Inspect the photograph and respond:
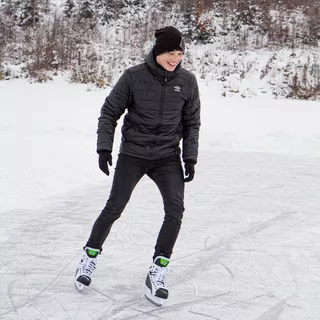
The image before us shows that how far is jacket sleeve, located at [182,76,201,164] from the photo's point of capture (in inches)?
116

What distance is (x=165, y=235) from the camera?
113 inches

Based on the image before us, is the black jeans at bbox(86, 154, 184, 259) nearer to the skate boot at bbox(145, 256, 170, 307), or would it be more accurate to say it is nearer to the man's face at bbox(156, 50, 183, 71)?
the skate boot at bbox(145, 256, 170, 307)

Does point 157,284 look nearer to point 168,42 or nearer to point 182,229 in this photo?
point 168,42

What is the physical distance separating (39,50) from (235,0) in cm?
642

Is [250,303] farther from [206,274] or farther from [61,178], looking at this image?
[61,178]

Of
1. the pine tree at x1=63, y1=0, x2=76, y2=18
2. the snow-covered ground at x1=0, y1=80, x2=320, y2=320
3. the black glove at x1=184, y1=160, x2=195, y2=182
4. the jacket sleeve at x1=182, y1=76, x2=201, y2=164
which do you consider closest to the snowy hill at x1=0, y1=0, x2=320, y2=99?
the pine tree at x1=63, y1=0, x2=76, y2=18

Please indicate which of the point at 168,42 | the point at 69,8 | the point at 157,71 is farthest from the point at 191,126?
the point at 69,8

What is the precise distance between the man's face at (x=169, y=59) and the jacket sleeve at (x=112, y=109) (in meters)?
0.20

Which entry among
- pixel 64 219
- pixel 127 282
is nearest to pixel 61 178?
pixel 64 219

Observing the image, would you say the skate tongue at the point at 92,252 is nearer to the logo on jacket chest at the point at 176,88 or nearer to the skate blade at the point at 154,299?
the skate blade at the point at 154,299

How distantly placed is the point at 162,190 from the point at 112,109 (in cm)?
54

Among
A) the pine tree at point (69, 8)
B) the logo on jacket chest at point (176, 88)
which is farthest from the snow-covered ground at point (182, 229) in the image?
the pine tree at point (69, 8)

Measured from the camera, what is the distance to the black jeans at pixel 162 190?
287cm

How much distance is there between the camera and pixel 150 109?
2.82m
